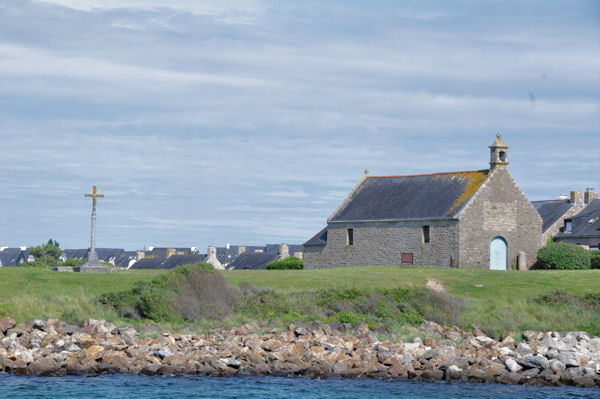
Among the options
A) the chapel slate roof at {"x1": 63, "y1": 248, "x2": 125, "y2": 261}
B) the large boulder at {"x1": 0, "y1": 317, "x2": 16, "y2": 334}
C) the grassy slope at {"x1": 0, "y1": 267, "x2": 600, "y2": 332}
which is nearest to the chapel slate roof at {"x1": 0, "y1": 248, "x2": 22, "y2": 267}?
the chapel slate roof at {"x1": 63, "y1": 248, "x2": 125, "y2": 261}

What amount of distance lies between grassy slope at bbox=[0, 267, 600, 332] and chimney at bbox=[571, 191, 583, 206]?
24596mm

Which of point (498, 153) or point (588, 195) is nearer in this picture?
point (498, 153)

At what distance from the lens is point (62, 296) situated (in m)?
30.9

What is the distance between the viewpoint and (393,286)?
37438 millimetres

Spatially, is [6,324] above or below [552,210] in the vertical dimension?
below

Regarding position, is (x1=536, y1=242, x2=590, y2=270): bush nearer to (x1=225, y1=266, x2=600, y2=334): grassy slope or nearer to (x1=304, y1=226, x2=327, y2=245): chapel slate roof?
(x1=225, y1=266, x2=600, y2=334): grassy slope

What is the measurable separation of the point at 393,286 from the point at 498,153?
17456mm

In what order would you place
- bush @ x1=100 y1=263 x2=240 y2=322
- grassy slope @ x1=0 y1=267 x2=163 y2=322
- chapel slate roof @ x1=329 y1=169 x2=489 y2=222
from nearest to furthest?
grassy slope @ x1=0 y1=267 x2=163 y2=322 < bush @ x1=100 y1=263 x2=240 y2=322 < chapel slate roof @ x1=329 y1=169 x2=489 y2=222

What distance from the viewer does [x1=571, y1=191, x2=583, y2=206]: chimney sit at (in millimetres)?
66875

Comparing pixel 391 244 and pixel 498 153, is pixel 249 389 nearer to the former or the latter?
pixel 391 244

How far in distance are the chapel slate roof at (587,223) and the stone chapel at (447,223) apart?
34.9ft

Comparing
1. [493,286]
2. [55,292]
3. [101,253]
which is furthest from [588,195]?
[101,253]

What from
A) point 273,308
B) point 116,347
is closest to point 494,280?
point 273,308

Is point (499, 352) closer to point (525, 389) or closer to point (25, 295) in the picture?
point (525, 389)
